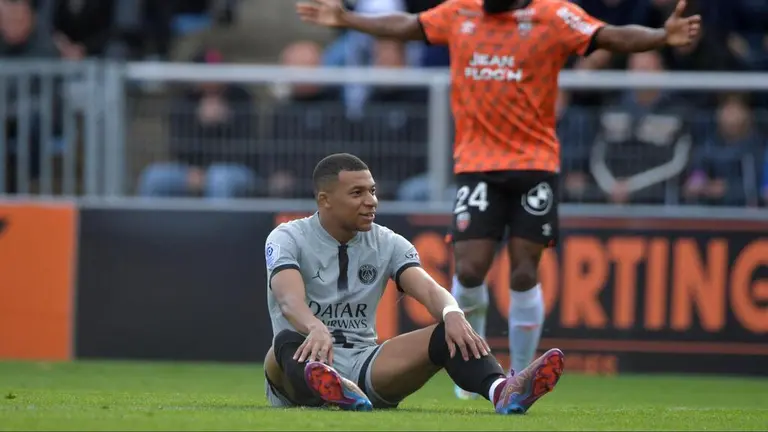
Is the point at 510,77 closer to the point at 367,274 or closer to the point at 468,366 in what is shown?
the point at 367,274

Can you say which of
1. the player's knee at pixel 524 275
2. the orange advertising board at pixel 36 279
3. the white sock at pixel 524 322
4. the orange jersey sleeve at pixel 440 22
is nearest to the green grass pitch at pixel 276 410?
the white sock at pixel 524 322

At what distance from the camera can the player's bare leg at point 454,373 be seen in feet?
20.5

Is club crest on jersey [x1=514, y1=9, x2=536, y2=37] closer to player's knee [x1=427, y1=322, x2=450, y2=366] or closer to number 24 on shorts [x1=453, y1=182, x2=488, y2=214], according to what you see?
number 24 on shorts [x1=453, y1=182, x2=488, y2=214]

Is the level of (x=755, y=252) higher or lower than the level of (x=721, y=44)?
lower

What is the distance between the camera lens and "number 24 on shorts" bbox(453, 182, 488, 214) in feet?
29.4

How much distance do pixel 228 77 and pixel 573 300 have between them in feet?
11.2

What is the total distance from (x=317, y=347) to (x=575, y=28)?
11.3 ft

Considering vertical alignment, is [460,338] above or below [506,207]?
below

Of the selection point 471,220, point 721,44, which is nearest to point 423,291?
point 471,220

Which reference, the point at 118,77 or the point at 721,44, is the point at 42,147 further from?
the point at 721,44

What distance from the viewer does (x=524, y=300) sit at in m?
9.08

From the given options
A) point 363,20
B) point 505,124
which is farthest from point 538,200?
point 363,20

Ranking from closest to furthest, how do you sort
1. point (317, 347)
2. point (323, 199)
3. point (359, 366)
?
point (317, 347), point (359, 366), point (323, 199)

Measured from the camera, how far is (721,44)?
537 inches
